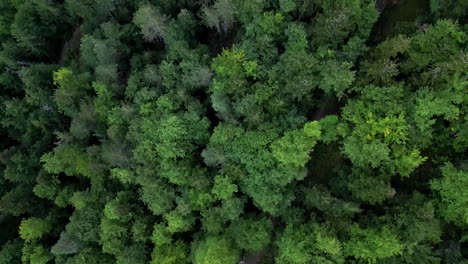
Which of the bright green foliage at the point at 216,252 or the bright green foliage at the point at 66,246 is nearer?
the bright green foliage at the point at 216,252

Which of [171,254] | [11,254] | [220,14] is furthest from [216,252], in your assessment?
[11,254]

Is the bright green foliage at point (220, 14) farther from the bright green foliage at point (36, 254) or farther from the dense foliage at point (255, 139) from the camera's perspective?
the bright green foliage at point (36, 254)

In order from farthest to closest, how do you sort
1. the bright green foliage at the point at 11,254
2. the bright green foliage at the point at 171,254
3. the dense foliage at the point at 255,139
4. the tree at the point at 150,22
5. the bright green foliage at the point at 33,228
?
the bright green foliage at the point at 11,254
the bright green foliage at the point at 33,228
the tree at the point at 150,22
the bright green foliage at the point at 171,254
the dense foliage at the point at 255,139

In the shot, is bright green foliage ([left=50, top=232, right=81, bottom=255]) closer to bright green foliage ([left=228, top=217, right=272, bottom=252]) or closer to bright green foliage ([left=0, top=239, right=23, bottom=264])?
bright green foliage ([left=0, top=239, right=23, bottom=264])

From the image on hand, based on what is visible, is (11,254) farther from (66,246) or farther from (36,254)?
(66,246)

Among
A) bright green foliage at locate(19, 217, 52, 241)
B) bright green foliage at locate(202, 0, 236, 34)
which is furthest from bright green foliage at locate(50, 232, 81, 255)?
bright green foliage at locate(202, 0, 236, 34)

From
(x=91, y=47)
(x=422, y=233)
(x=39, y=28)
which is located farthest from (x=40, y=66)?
(x=422, y=233)

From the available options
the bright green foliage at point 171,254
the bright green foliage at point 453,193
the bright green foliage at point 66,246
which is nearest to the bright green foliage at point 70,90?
the bright green foliage at point 66,246
